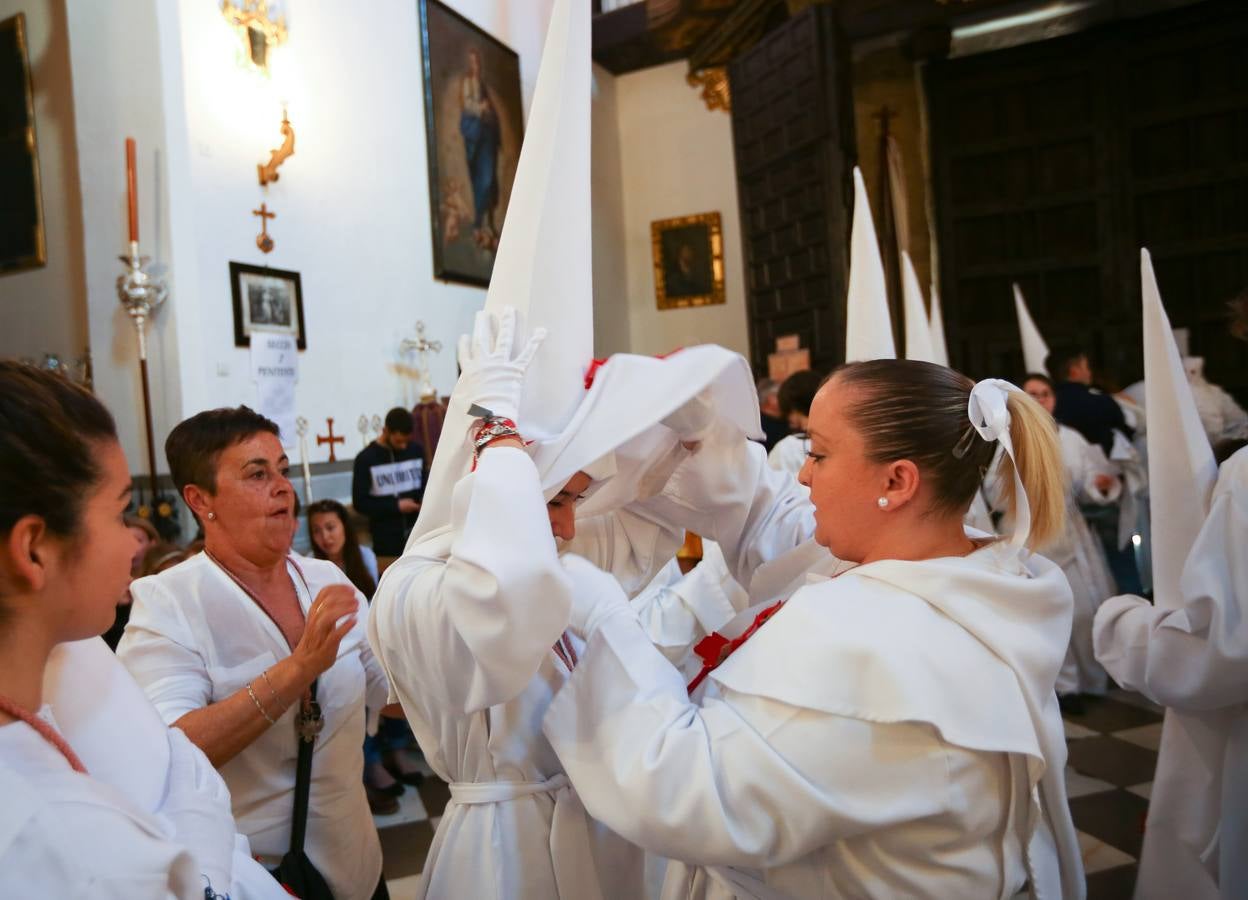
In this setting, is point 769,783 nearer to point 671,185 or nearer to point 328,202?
point 328,202

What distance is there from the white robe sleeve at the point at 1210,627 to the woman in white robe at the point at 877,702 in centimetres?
77

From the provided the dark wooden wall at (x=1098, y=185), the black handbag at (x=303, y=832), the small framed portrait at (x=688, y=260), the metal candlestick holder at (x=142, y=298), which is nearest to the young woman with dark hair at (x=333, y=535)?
the metal candlestick holder at (x=142, y=298)

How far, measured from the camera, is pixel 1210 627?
76.8 inches

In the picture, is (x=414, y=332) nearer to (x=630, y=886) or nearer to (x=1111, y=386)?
(x=1111, y=386)

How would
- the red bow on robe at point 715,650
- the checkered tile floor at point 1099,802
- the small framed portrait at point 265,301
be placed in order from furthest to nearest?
the small framed portrait at point 265,301
the checkered tile floor at point 1099,802
the red bow on robe at point 715,650

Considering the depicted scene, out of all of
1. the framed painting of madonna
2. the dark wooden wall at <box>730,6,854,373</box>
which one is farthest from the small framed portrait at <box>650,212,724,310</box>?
the framed painting of madonna

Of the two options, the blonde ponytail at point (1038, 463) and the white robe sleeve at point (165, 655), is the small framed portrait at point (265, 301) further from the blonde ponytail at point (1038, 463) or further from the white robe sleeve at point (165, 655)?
the blonde ponytail at point (1038, 463)

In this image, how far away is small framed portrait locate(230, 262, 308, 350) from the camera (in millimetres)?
5672

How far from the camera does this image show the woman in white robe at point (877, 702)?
1199 mm

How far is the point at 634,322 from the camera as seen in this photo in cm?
1073

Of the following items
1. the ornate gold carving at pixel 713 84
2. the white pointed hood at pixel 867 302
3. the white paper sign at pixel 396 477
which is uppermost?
the ornate gold carving at pixel 713 84

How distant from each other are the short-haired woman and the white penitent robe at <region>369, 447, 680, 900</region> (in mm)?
388

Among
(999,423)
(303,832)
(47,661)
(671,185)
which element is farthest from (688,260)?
(47,661)

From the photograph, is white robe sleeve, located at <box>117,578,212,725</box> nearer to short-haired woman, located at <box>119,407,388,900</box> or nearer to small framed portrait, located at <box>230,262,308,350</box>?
short-haired woman, located at <box>119,407,388,900</box>
